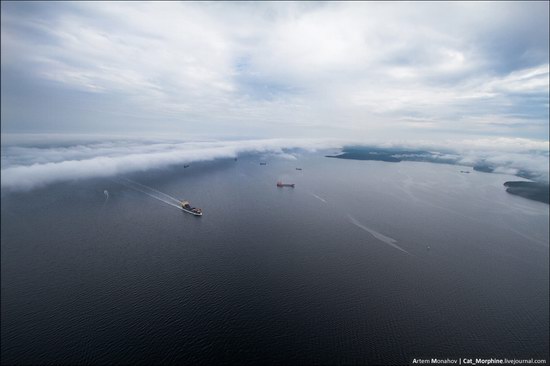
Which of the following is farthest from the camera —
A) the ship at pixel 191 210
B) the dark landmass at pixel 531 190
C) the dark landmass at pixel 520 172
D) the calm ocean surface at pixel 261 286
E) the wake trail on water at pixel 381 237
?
the dark landmass at pixel 520 172

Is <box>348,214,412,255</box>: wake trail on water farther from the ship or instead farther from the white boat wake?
the white boat wake

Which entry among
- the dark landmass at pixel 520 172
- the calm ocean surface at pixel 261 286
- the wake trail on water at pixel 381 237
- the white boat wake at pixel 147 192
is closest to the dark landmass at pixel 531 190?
the dark landmass at pixel 520 172

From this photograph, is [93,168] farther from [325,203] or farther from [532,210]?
[532,210]

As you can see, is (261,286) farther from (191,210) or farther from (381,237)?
(191,210)

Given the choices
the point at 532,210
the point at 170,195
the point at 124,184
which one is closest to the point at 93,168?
the point at 124,184

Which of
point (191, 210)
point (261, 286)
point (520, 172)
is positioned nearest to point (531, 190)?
point (520, 172)

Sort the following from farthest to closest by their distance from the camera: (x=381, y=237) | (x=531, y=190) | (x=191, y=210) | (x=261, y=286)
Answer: (x=531, y=190)
(x=191, y=210)
(x=381, y=237)
(x=261, y=286)

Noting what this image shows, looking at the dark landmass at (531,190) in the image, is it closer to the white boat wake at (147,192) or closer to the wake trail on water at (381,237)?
the wake trail on water at (381,237)
